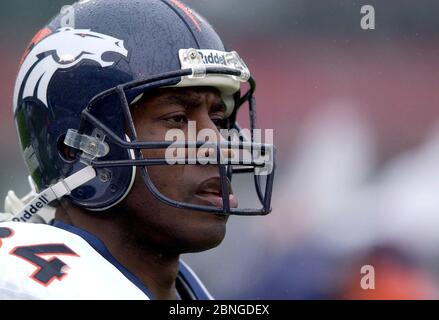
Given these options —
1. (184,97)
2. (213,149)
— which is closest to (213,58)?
(184,97)

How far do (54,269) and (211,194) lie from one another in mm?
461

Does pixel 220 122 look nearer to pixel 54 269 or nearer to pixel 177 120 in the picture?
pixel 177 120

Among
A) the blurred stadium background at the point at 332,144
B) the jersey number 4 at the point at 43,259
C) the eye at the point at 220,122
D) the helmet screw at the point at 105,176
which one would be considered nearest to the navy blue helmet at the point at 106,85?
the helmet screw at the point at 105,176

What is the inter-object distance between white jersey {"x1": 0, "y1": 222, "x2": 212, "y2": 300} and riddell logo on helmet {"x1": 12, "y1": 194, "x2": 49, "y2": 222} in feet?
0.55

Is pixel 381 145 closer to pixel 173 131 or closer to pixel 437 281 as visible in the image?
pixel 437 281

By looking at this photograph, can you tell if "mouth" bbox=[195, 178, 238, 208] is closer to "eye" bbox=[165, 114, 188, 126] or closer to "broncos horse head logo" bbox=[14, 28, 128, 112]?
"eye" bbox=[165, 114, 188, 126]

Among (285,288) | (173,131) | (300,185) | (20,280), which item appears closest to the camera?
(20,280)

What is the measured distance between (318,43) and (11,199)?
3.15m

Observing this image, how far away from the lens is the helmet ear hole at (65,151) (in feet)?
7.19

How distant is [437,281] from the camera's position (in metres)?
4.37

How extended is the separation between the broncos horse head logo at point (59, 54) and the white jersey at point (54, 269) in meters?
0.38

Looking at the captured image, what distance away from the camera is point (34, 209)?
7.33ft

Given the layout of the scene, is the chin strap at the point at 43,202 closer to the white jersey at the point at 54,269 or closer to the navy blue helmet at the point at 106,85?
the navy blue helmet at the point at 106,85

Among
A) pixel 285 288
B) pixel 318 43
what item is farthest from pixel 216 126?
pixel 318 43
